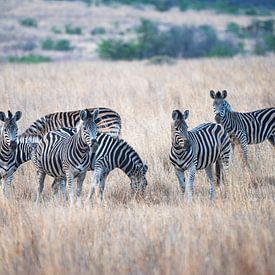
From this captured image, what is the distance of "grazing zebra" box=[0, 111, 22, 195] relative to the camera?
10133 mm

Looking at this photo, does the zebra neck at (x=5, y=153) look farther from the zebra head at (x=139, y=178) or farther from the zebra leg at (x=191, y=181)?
the zebra leg at (x=191, y=181)

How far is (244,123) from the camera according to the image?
42.6 ft

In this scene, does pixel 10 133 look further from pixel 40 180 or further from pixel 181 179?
pixel 181 179

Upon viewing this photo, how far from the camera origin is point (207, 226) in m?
7.54

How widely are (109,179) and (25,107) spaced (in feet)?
18.6

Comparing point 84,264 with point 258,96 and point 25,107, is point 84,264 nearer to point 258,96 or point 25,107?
point 25,107

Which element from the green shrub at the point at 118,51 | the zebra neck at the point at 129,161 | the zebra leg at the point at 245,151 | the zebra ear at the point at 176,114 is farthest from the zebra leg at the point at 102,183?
the green shrub at the point at 118,51

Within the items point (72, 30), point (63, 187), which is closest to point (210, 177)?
point (63, 187)

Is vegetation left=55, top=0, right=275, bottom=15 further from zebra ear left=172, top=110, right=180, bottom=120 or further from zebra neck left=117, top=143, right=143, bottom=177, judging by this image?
zebra ear left=172, top=110, right=180, bottom=120

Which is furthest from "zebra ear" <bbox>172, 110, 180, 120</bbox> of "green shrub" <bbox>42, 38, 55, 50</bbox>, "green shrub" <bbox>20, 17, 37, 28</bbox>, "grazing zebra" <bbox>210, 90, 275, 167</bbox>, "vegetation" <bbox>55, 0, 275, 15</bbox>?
"vegetation" <bbox>55, 0, 275, 15</bbox>

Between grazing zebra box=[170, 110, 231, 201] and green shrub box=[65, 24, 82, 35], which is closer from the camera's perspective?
grazing zebra box=[170, 110, 231, 201]

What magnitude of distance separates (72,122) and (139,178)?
2.93 meters

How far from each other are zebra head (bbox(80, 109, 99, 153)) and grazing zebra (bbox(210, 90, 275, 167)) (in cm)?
345

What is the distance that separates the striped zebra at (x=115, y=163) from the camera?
1033cm
